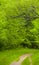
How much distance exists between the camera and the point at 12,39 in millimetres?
41469

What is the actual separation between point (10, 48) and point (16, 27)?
9290 mm

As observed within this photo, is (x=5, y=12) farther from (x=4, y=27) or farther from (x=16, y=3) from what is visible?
(x=4, y=27)

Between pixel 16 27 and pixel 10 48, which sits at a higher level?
pixel 10 48

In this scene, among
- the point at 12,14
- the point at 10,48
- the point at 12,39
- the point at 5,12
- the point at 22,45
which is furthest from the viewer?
the point at 22,45

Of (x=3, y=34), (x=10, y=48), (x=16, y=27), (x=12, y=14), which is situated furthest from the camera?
(x=10, y=48)

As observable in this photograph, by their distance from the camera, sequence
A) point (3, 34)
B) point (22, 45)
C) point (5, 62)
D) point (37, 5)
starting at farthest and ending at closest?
point (22, 45) < point (3, 34) < point (5, 62) < point (37, 5)

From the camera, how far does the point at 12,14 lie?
25578 mm

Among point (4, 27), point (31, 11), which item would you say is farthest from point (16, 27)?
point (31, 11)

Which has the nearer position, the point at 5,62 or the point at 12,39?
the point at 5,62

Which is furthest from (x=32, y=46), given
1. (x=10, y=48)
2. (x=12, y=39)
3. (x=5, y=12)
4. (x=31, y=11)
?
(x=31, y=11)

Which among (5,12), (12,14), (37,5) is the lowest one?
(37,5)

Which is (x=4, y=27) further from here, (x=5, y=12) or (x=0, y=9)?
(x=5, y=12)

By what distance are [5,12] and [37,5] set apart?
6.53m

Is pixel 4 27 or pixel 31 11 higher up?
pixel 4 27
